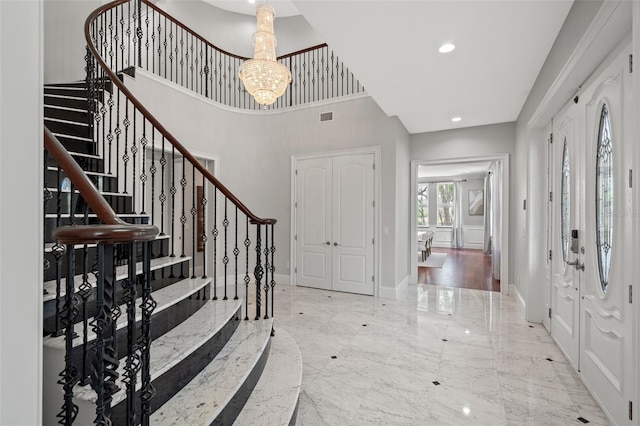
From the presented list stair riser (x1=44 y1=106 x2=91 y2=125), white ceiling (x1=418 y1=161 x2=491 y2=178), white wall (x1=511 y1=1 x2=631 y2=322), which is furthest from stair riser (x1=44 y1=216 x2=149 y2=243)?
white ceiling (x1=418 y1=161 x2=491 y2=178)

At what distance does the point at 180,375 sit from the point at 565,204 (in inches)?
145

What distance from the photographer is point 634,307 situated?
1491mm

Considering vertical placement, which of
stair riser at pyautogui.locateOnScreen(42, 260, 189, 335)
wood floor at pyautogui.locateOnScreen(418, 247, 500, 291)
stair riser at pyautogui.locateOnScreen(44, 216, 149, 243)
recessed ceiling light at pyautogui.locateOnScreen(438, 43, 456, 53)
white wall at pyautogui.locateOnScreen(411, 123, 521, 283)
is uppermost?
recessed ceiling light at pyautogui.locateOnScreen(438, 43, 456, 53)

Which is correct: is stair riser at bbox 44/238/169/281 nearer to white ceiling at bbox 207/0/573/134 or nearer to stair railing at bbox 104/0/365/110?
white ceiling at bbox 207/0/573/134

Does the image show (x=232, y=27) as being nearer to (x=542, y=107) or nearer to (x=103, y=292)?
(x=542, y=107)

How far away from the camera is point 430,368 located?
2758 millimetres

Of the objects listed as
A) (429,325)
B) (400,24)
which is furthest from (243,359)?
(400,24)

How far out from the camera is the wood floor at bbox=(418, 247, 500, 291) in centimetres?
594

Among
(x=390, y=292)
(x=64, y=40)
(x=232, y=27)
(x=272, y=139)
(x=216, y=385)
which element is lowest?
(x=390, y=292)

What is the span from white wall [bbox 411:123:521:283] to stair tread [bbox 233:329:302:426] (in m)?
4.23

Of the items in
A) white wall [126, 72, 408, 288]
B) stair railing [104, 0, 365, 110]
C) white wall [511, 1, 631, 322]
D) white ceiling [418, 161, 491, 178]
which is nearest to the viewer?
white wall [511, 1, 631, 322]

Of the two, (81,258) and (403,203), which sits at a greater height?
(403,203)

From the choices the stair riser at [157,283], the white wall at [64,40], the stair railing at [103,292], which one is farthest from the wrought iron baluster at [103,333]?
the white wall at [64,40]

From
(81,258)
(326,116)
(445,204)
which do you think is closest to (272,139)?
(326,116)
